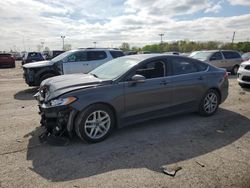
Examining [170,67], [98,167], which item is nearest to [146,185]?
[98,167]

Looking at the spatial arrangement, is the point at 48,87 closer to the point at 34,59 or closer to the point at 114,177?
the point at 114,177

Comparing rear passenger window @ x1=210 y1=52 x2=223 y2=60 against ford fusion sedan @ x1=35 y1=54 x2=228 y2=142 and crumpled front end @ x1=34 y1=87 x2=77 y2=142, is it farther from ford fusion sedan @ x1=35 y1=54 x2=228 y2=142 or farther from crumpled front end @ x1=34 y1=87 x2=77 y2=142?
crumpled front end @ x1=34 y1=87 x2=77 y2=142

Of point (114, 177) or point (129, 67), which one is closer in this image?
point (114, 177)

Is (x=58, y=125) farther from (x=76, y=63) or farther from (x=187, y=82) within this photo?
(x=76, y=63)

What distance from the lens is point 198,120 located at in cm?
534

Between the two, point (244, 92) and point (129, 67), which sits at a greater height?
point (129, 67)

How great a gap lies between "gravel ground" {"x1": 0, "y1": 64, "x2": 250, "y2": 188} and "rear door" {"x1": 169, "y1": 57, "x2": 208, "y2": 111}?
50 cm

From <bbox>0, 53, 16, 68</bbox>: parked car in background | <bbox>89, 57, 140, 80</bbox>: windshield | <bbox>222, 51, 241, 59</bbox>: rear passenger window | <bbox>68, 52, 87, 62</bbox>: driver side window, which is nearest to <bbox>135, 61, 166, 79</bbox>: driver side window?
<bbox>89, 57, 140, 80</bbox>: windshield

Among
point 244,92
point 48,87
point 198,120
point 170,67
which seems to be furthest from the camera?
point 244,92

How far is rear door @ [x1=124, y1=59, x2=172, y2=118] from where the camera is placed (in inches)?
171

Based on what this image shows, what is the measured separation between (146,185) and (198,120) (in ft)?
9.85

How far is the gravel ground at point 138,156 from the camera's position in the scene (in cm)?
293

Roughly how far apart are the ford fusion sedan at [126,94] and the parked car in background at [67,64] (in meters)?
4.40

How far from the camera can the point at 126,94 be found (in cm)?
427
